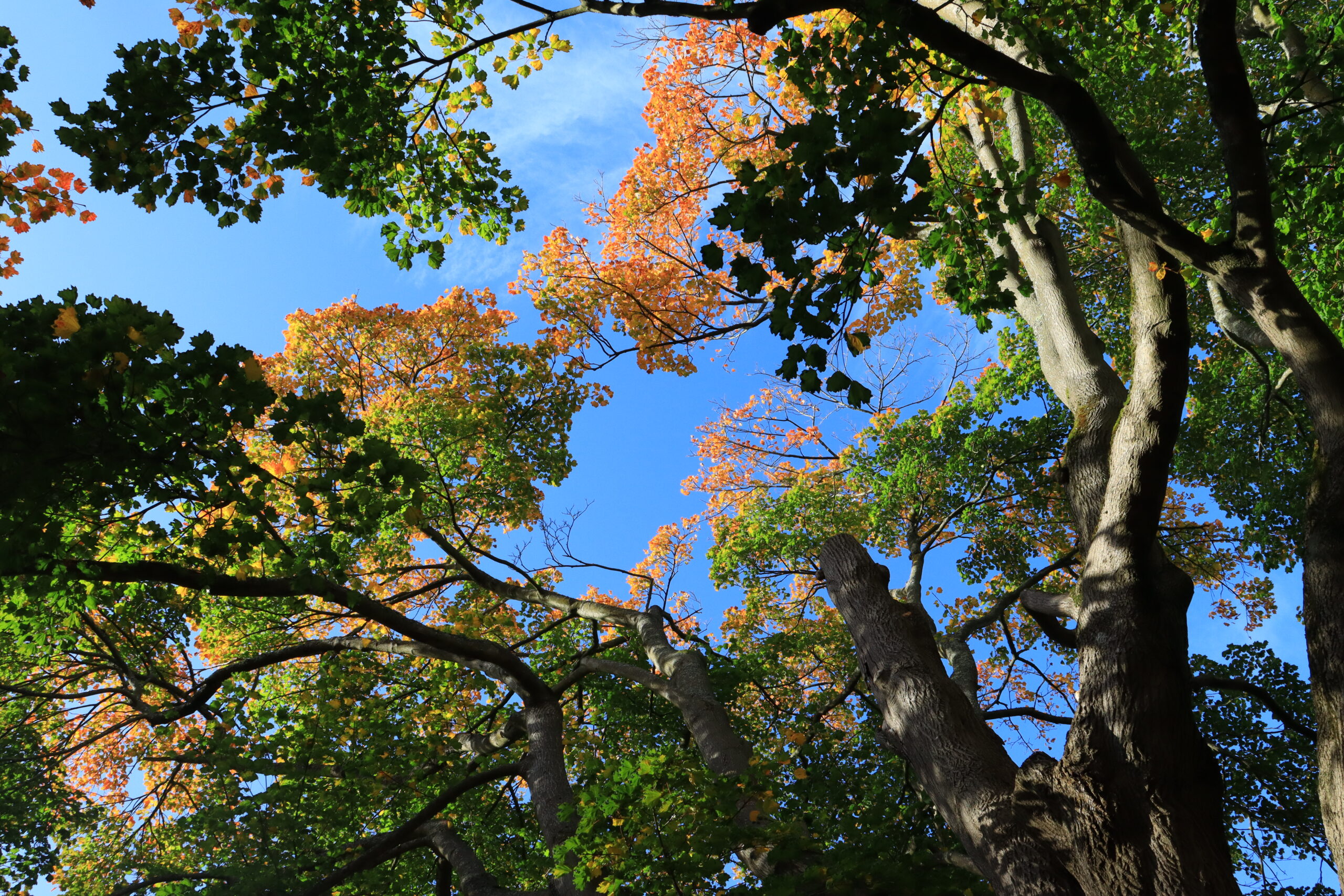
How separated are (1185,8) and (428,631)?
975cm

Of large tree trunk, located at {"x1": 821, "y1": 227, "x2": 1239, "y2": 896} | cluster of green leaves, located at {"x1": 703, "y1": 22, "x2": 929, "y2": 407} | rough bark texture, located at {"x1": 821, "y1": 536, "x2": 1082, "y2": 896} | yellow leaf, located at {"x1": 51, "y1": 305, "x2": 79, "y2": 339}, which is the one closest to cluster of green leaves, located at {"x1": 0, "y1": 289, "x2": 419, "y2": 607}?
yellow leaf, located at {"x1": 51, "y1": 305, "x2": 79, "y2": 339}

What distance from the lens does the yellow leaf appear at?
3682 mm

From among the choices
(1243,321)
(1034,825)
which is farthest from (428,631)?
(1243,321)

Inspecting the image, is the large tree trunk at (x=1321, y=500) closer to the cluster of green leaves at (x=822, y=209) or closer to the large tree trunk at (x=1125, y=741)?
the large tree trunk at (x=1125, y=741)

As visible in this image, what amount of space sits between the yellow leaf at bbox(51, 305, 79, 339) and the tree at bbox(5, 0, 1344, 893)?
0.04 feet

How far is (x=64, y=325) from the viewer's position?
12.1ft

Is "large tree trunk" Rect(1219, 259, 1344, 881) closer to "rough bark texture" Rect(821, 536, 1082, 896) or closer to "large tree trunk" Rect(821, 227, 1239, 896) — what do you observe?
"large tree trunk" Rect(821, 227, 1239, 896)

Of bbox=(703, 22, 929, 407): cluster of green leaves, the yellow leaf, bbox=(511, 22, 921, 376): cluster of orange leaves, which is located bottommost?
bbox=(703, 22, 929, 407): cluster of green leaves

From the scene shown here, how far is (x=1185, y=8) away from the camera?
8250mm

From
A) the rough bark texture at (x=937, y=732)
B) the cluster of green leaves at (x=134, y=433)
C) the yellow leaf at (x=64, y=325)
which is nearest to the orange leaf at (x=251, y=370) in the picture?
the cluster of green leaves at (x=134, y=433)

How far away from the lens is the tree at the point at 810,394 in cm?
367

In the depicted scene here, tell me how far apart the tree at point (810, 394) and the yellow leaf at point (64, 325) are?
1 centimetres

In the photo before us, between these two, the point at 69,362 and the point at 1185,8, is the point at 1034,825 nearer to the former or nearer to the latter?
the point at 69,362

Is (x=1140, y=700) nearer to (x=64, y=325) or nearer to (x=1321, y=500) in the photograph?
(x=1321, y=500)
